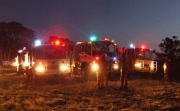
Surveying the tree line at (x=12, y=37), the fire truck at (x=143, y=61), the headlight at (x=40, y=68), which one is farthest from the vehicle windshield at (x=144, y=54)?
the tree line at (x=12, y=37)

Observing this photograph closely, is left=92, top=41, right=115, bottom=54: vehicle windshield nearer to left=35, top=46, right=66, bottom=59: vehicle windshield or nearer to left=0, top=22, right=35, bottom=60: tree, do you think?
left=35, top=46, right=66, bottom=59: vehicle windshield

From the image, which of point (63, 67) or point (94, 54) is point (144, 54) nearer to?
point (94, 54)

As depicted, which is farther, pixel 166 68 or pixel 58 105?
pixel 166 68

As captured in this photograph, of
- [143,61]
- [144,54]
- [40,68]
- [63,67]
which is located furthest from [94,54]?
[144,54]

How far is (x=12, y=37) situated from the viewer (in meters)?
66.2

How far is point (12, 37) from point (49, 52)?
153 ft

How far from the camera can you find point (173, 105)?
1159cm

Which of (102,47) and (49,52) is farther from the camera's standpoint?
(102,47)

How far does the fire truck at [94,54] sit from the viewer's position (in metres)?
22.1

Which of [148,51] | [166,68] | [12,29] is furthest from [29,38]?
[166,68]

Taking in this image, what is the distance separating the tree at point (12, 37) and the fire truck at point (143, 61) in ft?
135

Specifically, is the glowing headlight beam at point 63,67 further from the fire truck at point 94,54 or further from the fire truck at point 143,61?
the fire truck at point 143,61

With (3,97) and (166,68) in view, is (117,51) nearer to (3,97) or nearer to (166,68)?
(166,68)

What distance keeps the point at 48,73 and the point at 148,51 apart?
30.0 ft
